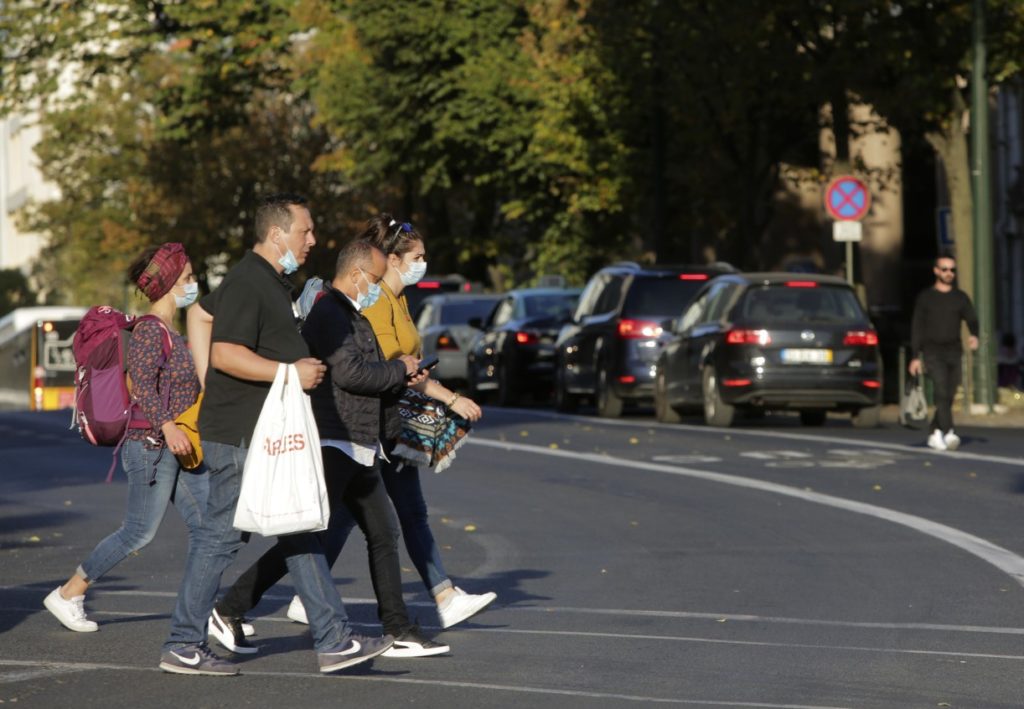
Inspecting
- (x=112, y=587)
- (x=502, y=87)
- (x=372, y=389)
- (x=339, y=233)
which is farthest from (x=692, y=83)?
(x=339, y=233)

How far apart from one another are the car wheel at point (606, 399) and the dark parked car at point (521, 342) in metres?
3.63

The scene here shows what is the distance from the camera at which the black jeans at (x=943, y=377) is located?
20.9 meters

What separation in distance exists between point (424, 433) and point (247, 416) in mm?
1390

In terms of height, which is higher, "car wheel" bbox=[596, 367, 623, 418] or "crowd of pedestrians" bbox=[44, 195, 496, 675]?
"crowd of pedestrians" bbox=[44, 195, 496, 675]

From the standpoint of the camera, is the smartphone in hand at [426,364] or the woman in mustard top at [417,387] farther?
the woman in mustard top at [417,387]

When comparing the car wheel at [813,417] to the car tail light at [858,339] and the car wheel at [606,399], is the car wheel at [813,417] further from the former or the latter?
the car wheel at [606,399]

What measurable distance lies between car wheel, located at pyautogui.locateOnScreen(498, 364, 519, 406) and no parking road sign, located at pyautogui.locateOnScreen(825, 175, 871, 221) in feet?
18.4

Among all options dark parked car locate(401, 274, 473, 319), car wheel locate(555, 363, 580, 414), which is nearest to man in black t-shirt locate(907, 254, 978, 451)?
car wheel locate(555, 363, 580, 414)

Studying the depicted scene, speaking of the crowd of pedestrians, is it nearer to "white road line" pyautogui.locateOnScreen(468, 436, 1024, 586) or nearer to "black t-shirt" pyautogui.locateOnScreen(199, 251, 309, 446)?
"black t-shirt" pyautogui.locateOnScreen(199, 251, 309, 446)

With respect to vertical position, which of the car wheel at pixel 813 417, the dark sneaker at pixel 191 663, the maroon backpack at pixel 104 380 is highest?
the maroon backpack at pixel 104 380

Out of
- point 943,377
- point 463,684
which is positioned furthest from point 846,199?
point 463,684

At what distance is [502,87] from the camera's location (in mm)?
43062

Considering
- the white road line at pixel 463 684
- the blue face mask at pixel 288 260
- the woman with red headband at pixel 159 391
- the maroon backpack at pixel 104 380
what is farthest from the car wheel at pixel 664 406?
the blue face mask at pixel 288 260

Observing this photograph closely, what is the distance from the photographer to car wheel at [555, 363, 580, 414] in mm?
29188
